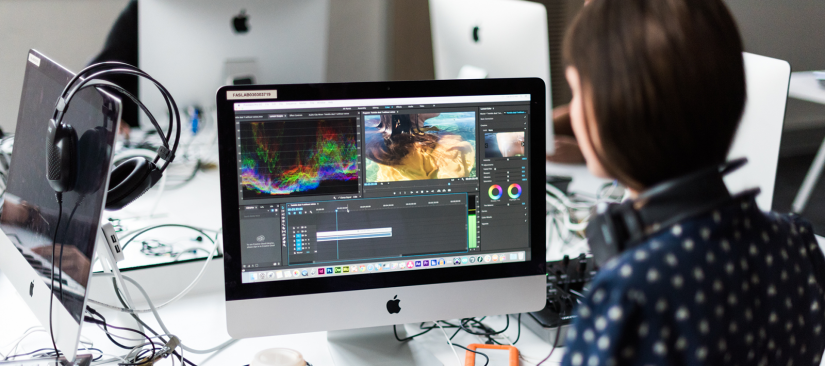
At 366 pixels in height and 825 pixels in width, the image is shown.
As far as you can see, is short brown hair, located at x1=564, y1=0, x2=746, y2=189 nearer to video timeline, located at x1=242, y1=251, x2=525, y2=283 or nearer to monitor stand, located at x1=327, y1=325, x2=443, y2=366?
video timeline, located at x1=242, y1=251, x2=525, y2=283

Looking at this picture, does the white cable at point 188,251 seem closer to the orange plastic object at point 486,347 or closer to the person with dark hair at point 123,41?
the orange plastic object at point 486,347

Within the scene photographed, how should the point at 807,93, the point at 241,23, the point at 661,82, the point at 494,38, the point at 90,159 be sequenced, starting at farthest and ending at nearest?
1. the point at 807,93
2. the point at 241,23
3. the point at 494,38
4. the point at 90,159
5. the point at 661,82

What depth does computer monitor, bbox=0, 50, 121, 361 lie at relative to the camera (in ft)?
2.27

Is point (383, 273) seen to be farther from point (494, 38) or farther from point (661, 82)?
point (494, 38)

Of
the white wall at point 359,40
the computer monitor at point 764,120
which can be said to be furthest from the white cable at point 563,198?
the white wall at point 359,40

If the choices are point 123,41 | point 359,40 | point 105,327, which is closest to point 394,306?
point 105,327

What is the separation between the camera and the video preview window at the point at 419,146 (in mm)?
844

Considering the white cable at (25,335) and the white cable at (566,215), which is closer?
the white cable at (25,335)

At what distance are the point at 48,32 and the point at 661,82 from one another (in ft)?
7.31

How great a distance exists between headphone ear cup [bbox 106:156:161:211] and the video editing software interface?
13 centimetres

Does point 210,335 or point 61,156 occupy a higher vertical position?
point 61,156

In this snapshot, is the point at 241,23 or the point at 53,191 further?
the point at 241,23

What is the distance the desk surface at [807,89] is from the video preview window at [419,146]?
7.87 ft

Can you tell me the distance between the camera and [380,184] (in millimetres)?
852
